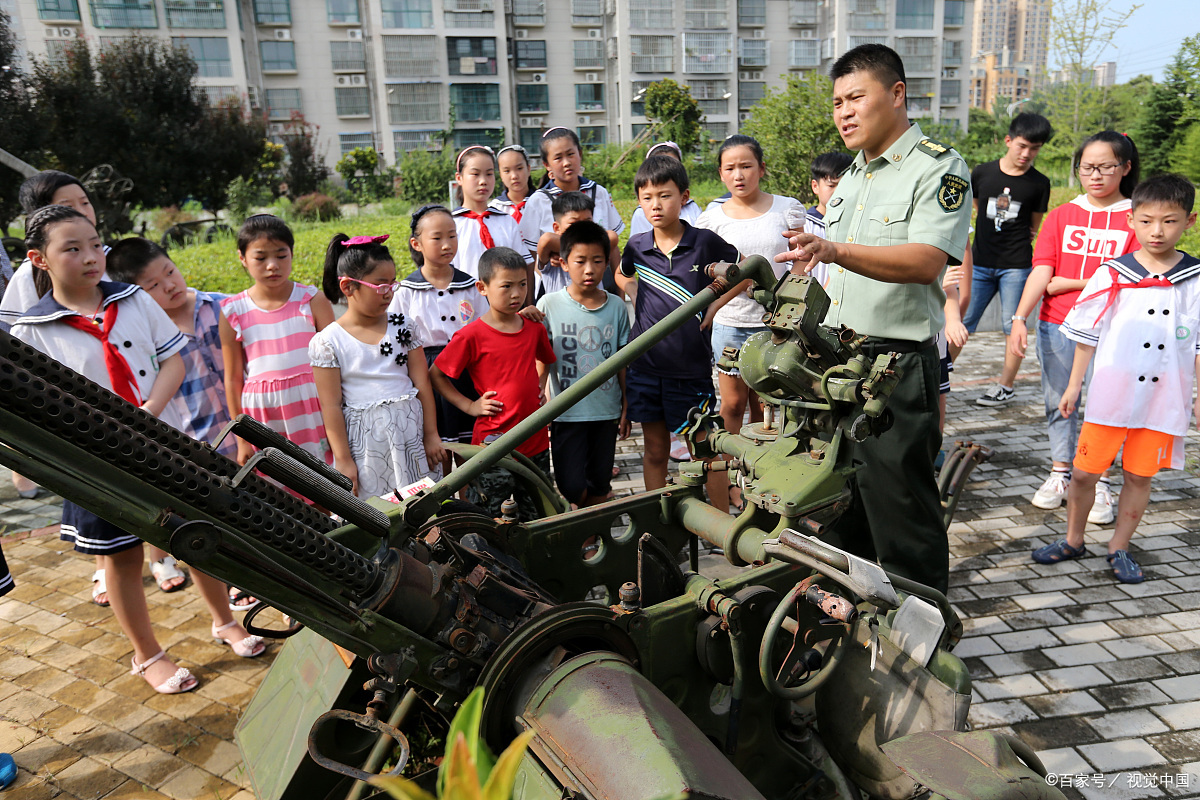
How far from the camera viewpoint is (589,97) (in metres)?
48.8

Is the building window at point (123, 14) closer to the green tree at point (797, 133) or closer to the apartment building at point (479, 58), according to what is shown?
the apartment building at point (479, 58)

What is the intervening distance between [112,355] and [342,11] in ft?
161

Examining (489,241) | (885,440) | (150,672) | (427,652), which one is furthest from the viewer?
(489,241)

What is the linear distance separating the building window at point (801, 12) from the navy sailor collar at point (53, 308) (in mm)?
55811

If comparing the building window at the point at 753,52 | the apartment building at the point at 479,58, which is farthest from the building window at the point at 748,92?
the building window at the point at 753,52

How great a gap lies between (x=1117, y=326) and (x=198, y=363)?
4910 millimetres

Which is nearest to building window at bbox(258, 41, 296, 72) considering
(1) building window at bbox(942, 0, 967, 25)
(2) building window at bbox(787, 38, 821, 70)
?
(2) building window at bbox(787, 38, 821, 70)

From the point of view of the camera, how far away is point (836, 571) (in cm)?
225

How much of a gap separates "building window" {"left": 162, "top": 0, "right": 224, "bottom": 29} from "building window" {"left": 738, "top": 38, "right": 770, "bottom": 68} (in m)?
30.5

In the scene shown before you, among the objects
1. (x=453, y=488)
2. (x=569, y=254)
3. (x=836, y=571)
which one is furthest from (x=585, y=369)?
(x=836, y=571)

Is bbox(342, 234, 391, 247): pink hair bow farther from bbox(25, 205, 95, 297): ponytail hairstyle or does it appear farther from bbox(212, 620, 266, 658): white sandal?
bbox(212, 620, 266, 658): white sandal

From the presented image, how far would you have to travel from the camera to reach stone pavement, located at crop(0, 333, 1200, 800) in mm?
2994

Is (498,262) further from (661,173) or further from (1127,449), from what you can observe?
(1127,449)

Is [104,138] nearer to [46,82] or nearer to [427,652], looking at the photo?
[46,82]
